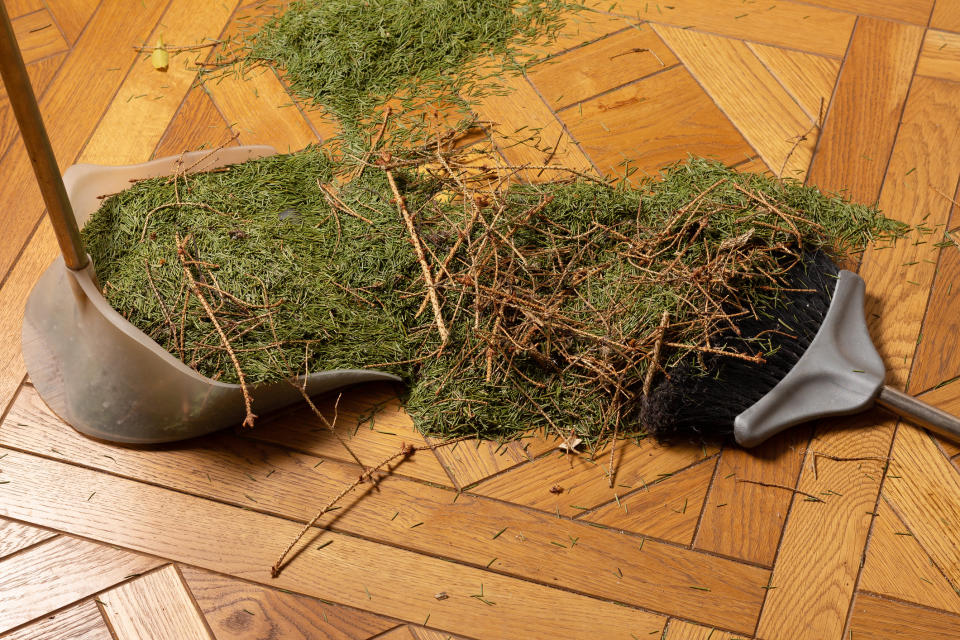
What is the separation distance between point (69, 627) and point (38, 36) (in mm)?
978

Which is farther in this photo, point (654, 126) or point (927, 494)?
point (654, 126)

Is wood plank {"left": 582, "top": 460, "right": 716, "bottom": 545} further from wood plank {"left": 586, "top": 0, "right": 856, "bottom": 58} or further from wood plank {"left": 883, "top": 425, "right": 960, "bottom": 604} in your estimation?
wood plank {"left": 586, "top": 0, "right": 856, "bottom": 58}

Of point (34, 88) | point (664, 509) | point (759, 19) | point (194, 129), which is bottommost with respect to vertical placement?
point (664, 509)

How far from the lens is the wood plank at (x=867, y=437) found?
949 mm

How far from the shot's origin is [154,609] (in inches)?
37.5

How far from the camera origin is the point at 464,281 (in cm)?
100

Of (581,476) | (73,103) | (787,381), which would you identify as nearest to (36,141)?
(73,103)

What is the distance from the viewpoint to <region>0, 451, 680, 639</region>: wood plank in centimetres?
95

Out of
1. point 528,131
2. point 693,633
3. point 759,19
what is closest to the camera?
point 693,633

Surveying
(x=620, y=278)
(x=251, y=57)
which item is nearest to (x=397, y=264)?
(x=620, y=278)

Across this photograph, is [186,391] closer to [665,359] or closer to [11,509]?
[11,509]

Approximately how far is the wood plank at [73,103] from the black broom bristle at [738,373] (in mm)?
891

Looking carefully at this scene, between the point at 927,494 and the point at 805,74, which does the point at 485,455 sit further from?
the point at 805,74

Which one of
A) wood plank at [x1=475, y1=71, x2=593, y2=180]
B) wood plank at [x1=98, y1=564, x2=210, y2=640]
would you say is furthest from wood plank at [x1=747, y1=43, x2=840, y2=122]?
wood plank at [x1=98, y1=564, x2=210, y2=640]
